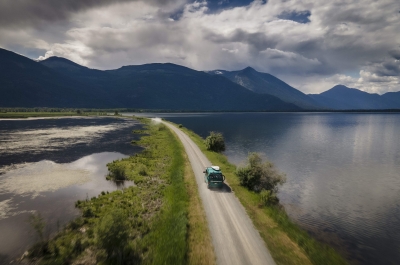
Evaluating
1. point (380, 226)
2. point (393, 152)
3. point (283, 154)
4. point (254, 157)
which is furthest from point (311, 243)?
point (393, 152)

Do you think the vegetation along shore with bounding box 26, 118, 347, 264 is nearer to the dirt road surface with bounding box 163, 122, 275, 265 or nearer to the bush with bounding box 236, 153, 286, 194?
the dirt road surface with bounding box 163, 122, 275, 265

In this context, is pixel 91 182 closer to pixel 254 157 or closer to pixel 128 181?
pixel 128 181

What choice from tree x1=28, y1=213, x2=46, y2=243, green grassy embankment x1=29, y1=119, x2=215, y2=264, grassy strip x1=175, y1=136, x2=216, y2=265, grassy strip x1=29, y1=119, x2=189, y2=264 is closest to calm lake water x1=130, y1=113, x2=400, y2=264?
grassy strip x1=175, y1=136, x2=216, y2=265

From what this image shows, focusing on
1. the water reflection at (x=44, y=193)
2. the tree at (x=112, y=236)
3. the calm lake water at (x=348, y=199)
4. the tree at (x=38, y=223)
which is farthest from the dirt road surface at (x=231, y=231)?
the tree at (x=38, y=223)

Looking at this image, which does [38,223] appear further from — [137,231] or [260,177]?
[260,177]

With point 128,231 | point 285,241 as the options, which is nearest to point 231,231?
point 285,241

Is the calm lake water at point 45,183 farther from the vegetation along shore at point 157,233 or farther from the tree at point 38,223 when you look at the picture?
the vegetation along shore at point 157,233

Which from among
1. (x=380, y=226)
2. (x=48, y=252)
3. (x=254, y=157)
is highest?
(x=254, y=157)
